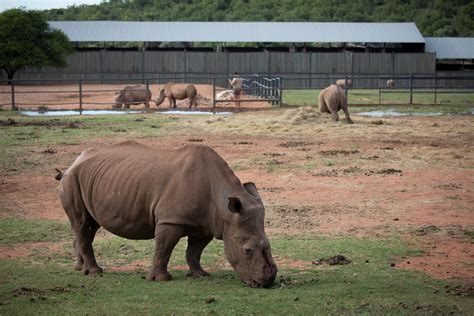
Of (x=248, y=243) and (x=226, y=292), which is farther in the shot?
(x=248, y=243)

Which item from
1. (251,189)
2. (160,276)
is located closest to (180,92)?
(251,189)

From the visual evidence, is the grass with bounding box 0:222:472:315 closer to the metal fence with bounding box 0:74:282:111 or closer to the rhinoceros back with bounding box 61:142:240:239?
the rhinoceros back with bounding box 61:142:240:239

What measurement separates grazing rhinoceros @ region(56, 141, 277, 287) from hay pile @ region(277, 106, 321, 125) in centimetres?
1763

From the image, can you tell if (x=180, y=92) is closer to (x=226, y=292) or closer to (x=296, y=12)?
(x=226, y=292)

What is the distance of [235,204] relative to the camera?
7.59 metres

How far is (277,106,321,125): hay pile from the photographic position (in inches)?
1033

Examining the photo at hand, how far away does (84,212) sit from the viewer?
340 inches

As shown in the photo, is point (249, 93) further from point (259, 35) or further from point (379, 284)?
point (379, 284)

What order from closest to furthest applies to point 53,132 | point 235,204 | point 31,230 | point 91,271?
point 235,204
point 91,271
point 31,230
point 53,132

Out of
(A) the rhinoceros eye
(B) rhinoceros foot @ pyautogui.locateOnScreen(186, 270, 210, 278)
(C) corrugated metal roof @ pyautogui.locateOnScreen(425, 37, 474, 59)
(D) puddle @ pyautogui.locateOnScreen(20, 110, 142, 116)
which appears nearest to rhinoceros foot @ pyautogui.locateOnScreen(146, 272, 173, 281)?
(B) rhinoceros foot @ pyautogui.locateOnScreen(186, 270, 210, 278)

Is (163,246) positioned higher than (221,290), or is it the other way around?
(163,246)

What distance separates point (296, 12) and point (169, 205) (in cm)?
8651

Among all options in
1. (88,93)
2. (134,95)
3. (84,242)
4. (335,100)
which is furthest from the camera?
(88,93)

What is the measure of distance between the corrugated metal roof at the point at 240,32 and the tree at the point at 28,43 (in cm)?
463
